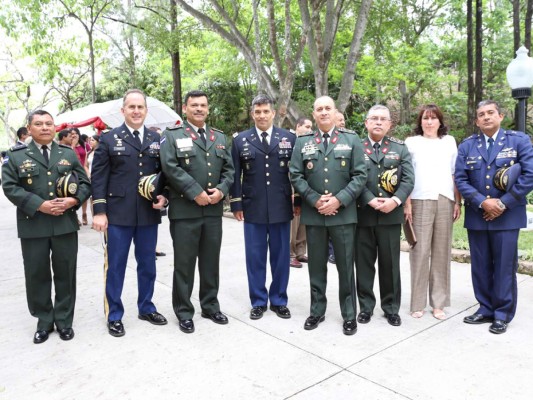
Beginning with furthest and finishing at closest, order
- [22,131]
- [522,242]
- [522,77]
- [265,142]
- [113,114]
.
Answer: [113,114], [22,131], [522,242], [522,77], [265,142]

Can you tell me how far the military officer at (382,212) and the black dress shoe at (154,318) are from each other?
63.0 inches

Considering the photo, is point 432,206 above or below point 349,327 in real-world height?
above

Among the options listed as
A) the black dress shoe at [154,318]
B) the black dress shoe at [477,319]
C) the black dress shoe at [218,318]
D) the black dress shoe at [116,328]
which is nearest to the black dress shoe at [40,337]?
the black dress shoe at [116,328]

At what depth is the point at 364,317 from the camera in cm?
376

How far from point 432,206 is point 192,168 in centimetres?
196

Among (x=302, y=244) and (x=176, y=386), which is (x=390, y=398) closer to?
(x=176, y=386)

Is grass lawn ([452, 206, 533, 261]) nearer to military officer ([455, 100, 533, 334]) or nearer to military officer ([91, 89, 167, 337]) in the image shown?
military officer ([455, 100, 533, 334])

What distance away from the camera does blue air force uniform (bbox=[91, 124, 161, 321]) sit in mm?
3559

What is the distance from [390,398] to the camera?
→ 259cm

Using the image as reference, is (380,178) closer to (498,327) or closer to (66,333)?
(498,327)

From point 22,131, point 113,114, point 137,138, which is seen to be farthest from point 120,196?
point 113,114

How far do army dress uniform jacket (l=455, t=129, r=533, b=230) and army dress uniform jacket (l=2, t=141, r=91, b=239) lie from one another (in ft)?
9.75

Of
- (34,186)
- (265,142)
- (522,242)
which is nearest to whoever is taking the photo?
(34,186)

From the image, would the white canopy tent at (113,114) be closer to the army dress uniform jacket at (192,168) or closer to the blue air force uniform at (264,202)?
the blue air force uniform at (264,202)
